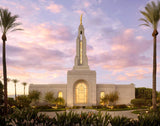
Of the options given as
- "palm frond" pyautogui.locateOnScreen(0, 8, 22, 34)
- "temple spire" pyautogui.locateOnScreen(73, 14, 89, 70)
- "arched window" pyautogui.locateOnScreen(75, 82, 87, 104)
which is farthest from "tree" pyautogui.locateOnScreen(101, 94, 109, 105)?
"palm frond" pyautogui.locateOnScreen(0, 8, 22, 34)

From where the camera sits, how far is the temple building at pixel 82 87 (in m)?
26.2

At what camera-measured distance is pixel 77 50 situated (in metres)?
28.4

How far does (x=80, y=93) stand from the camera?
26609 millimetres

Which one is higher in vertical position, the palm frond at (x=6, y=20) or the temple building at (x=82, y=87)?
the palm frond at (x=6, y=20)

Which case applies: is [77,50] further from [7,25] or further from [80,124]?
[80,124]

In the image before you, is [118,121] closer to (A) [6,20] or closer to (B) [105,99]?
(A) [6,20]

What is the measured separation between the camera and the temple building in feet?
85.8

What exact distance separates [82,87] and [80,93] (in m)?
1.02

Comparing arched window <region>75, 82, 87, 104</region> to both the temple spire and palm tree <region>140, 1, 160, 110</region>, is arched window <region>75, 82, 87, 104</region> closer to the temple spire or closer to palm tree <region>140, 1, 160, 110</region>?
the temple spire

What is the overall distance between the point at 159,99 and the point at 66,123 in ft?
76.2

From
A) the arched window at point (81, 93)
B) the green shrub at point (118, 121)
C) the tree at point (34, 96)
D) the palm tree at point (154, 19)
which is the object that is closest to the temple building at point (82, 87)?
the arched window at point (81, 93)

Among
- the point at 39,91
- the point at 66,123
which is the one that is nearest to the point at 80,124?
the point at 66,123

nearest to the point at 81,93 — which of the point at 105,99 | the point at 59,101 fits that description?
the point at 59,101

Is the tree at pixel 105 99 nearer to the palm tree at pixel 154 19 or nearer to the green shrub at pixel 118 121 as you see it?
the palm tree at pixel 154 19
